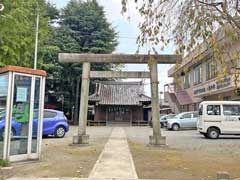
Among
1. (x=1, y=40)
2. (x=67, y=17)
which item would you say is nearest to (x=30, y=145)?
(x=1, y=40)

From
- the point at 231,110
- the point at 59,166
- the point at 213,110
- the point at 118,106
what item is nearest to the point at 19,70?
the point at 59,166

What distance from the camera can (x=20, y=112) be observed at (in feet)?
32.8

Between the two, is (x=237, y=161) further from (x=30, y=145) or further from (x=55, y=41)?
(x=55, y=41)

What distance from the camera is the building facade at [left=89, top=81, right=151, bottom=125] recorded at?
38.9m

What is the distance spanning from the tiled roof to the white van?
1878 cm

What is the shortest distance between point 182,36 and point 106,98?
32.8m

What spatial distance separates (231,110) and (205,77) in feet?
37.4

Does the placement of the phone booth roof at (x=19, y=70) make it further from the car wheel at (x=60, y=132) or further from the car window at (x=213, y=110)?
the car window at (x=213, y=110)

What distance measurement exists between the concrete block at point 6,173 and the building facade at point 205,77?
4.31 meters

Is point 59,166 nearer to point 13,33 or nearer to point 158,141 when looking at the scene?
point 158,141

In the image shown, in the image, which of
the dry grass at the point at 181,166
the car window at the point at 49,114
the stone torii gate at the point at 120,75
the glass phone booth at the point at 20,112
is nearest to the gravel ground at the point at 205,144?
the stone torii gate at the point at 120,75

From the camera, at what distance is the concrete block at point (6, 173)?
26.2 ft

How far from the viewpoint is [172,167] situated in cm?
956

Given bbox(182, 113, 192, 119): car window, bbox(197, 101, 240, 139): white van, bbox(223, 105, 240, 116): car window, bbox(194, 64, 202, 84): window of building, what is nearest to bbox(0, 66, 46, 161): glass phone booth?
bbox(197, 101, 240, 139): white van
